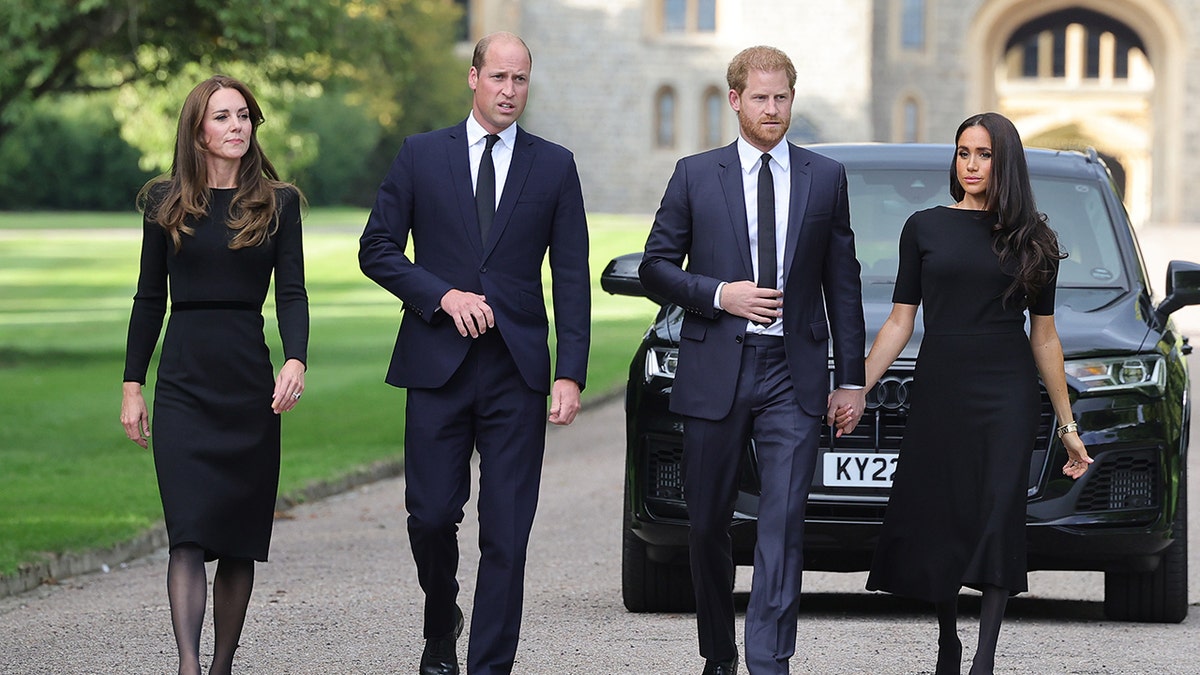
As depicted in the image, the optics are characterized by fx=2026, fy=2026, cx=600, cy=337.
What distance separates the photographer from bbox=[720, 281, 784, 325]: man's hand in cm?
577

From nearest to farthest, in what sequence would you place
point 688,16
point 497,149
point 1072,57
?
point 497,149, point 688,16, point 1072,57

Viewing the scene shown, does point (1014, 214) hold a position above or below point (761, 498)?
above

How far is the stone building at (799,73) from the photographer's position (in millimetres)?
65750

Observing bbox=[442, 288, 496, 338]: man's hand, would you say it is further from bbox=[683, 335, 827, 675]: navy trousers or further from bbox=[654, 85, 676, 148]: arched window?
bbox=[654, 85, 676, 148]: arched window

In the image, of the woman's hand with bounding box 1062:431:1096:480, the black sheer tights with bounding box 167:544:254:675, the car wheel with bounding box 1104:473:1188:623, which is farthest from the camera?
the car wheel with bounding box 1104:473:1188:623

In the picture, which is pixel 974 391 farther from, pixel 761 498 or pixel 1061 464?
pixel 1061 464

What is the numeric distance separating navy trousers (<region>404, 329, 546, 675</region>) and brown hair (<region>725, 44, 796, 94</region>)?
1.02 meters

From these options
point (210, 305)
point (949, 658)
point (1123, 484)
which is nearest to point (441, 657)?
point (210, 305)

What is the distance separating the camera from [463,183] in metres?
5.91

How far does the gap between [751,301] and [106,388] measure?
14.4 m

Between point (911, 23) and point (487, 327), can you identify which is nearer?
point (487, 327)

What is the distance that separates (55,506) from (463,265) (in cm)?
570

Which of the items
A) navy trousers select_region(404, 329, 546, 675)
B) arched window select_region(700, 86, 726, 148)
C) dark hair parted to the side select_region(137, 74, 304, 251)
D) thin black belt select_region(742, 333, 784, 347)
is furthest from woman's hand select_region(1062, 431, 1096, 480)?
arched window select_region(700, 86, 726, 148)

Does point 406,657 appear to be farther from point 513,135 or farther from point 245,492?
point 513,135
